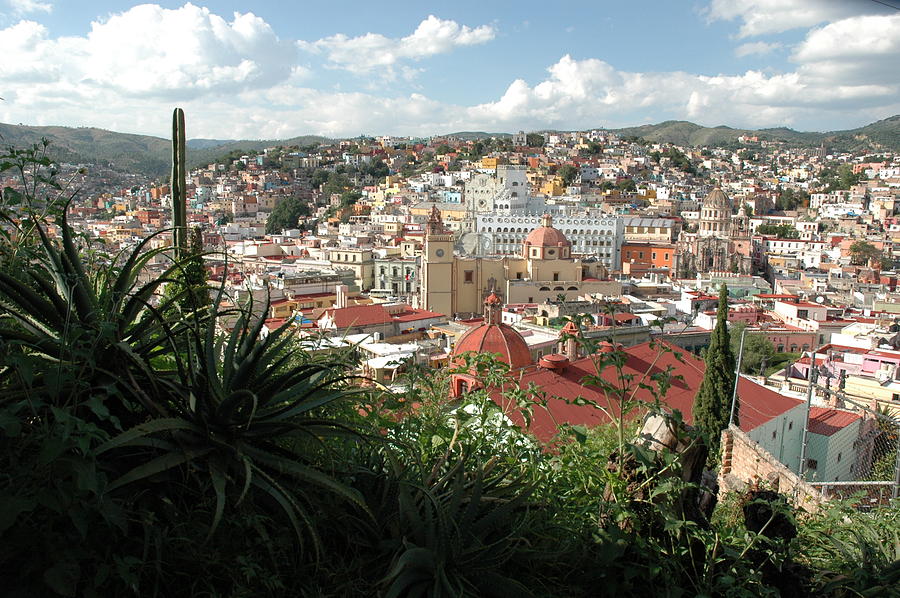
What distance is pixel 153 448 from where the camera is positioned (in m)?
1.84

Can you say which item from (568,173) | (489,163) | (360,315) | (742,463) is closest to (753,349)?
(360,315)

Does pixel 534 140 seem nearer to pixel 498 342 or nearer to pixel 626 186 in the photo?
pixel 626 186

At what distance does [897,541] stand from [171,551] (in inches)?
90.9

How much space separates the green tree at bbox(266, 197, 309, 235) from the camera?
63719 mm

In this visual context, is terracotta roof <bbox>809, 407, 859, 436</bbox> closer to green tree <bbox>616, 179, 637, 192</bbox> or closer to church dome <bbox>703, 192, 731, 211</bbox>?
church dome <bbox>703, 192, 731, 211</bbox>

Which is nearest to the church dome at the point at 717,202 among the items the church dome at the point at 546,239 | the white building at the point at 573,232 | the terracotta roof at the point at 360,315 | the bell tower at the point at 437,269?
the white building at the point at 573,232

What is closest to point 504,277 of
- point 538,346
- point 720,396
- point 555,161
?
point 538,346

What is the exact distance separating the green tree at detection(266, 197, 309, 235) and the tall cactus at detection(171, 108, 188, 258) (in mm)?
60712

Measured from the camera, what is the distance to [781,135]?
15788cm

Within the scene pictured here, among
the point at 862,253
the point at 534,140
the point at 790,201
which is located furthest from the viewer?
the point at 534,140

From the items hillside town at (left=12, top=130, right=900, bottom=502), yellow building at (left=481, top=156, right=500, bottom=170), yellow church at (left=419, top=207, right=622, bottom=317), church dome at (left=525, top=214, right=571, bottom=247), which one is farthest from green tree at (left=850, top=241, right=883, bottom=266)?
yellow building at (left=481, top=156, right=500, bottom=170)

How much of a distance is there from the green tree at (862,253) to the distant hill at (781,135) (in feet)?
300

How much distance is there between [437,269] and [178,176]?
84.1ft

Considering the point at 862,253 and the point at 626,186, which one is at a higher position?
the point at 626,186
